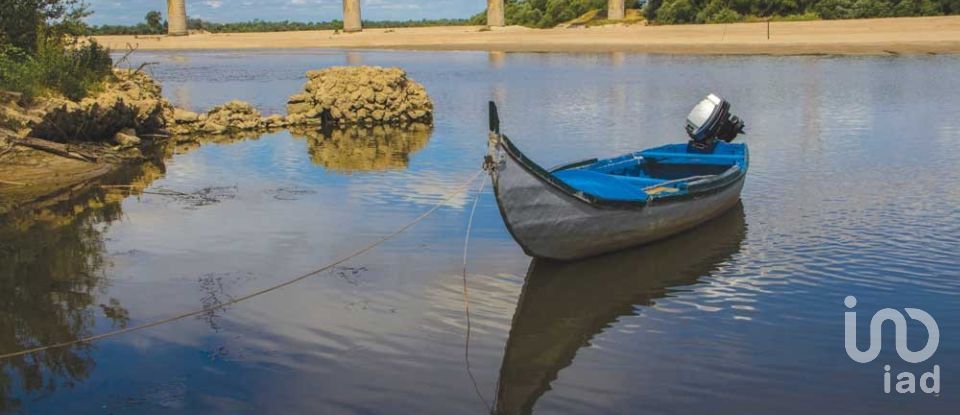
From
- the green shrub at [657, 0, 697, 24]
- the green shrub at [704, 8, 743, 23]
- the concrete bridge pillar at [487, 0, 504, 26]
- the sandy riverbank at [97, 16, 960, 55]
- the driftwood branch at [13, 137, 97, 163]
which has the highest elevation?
the concrete bridge pillar at [487, 0, 504, 26]

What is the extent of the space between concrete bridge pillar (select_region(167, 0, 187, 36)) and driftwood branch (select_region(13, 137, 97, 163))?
9587 cm

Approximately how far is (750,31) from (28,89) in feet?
182

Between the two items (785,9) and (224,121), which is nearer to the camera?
(224,121)

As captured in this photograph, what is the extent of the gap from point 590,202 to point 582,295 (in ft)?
3.86

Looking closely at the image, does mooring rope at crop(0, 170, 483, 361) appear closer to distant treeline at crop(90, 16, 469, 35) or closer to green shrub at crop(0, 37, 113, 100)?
green shrub at crop(0, 37, 113, 100)

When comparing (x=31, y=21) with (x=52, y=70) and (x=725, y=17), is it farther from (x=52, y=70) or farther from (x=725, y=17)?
(x=725, y=17)

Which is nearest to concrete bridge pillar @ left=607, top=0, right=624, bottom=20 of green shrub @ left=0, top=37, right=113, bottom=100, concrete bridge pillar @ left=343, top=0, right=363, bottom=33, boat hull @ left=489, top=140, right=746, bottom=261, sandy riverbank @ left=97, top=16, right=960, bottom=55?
sandy riverbank @ left=97, top=16, right=960, bottom=55

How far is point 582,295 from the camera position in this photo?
10.1 meters

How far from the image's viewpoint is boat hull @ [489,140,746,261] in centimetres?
990

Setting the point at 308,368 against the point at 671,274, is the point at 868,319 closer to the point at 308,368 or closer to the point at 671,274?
the point at 671,274

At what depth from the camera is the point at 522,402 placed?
738cm

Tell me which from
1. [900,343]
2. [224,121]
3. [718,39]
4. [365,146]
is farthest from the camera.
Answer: [718,39]

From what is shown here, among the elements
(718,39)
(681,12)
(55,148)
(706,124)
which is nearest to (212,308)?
(706,124)

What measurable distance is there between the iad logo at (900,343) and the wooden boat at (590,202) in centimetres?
285
